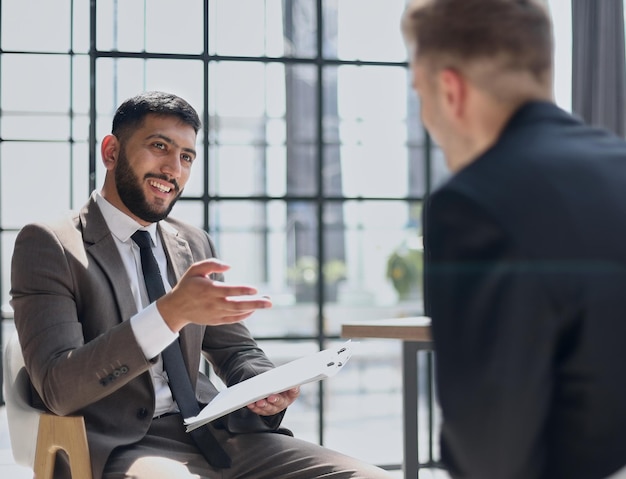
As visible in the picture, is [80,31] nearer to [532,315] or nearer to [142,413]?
[142,413]

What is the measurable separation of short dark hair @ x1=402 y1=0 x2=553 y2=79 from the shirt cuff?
1.02 metres

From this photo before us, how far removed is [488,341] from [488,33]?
1.09 feet

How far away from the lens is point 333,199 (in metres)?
3.85

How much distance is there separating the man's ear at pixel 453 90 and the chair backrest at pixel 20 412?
4.44 feet

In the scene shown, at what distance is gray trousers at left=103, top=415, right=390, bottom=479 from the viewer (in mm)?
1909

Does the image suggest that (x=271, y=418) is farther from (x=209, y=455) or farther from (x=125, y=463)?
(x=125, y=463)

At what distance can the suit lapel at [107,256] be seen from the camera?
1968mm

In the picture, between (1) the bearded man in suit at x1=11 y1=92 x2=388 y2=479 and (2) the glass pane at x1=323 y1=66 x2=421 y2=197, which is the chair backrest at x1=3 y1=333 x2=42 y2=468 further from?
(2) the glass pane at x1=323 y1=66 x2=421 y2=197

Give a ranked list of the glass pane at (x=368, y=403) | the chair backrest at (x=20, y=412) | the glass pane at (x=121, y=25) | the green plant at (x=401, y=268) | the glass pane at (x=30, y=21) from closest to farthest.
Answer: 1. the chair backrest at (x=20, y=412)
2. the glass pane at (x=121, y=25)
3. the glass pane at (x=30, y=21)
4. the glass pane at (x=368, y=403)
5. the green plant at (x=401, y=268)

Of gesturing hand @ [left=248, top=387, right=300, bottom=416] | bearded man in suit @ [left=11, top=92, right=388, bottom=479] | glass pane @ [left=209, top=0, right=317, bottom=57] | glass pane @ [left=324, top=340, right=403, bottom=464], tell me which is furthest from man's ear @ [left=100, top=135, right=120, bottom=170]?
glass pane @ [left=324, top=340, right=403, bottom=464]

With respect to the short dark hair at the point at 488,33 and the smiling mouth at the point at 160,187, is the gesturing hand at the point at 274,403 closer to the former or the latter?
the smiling mouth at the point at 160,187

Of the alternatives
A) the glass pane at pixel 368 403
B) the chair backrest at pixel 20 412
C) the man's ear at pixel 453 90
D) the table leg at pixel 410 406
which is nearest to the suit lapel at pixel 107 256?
the chair backrest at pixel 20 412

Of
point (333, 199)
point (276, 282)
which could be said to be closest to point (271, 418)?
point (333, 199)

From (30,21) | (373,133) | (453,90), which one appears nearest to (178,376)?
(453,90)
